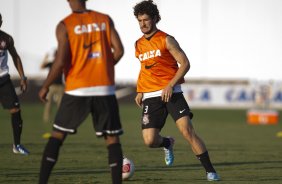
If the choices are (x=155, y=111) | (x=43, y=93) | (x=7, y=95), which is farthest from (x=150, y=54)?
(x=7, y=95)

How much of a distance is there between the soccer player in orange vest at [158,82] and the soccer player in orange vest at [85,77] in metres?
2.08

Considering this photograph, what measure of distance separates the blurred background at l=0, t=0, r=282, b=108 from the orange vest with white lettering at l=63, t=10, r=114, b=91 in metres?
37.1

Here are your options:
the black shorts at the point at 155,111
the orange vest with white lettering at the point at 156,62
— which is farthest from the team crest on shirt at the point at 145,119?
the orange vest with white lettering at the point at 156,62

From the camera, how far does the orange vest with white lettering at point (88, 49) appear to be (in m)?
7.80

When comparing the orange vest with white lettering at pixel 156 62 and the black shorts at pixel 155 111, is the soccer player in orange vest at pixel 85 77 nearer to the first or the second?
the orange vest with white lettering at pixel 156 62

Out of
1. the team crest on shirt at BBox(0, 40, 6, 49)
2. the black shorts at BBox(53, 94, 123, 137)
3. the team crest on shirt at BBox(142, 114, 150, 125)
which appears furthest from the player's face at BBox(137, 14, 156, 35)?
the team crest on shirt at BBox(0, 40, 6, 49)

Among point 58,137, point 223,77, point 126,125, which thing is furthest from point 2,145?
point 223,77

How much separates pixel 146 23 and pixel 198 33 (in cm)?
4519

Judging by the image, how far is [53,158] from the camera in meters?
7.83

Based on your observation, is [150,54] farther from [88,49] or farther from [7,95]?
[7,95]

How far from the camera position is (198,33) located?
5506 cm

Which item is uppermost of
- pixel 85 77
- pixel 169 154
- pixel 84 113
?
pixel 85 77

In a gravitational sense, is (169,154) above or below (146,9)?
below

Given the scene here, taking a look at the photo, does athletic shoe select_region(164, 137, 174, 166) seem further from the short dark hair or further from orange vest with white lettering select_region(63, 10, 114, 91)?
orange vest with white lettering select_region(63, 10, 114, 91)
